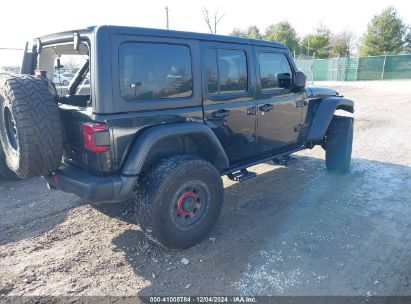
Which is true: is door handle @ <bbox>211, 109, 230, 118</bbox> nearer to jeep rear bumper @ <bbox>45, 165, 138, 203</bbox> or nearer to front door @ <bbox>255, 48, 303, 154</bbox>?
front door @ <bbox>255, 48, 303, 154</bbox>

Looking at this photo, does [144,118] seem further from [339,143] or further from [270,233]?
[339,143]

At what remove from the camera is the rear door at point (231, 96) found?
3527 millimetres

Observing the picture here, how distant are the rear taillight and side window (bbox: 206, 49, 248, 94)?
128cm

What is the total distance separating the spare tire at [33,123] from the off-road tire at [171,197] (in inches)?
32.9

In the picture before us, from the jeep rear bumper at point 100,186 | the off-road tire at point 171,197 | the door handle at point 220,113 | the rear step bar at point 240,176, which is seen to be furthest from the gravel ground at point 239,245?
the door handle at point 220,113

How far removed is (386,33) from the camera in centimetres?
3456

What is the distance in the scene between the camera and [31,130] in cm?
271

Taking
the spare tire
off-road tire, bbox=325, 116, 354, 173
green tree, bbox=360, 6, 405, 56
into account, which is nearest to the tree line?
green tree, bbox=360, 6, 405, 56

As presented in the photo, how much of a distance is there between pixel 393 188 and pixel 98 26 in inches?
177

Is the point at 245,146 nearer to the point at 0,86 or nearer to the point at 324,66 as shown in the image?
the point at 0,86

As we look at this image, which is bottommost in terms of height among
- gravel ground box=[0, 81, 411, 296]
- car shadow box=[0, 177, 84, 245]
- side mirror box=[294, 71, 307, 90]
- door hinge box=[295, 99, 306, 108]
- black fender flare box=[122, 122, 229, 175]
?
gravel ground box=[0, 81, 411, 296]

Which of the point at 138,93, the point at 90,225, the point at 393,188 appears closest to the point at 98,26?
the point at 138,93

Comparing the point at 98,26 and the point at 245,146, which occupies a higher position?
the point at 98,26

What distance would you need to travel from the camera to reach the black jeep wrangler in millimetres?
2760
